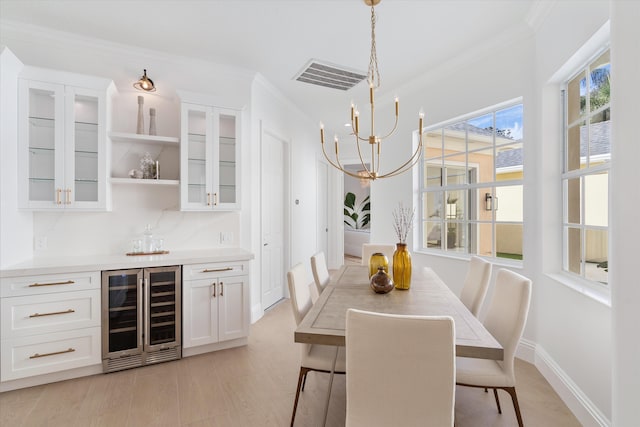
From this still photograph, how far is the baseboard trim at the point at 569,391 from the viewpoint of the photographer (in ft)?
5.80

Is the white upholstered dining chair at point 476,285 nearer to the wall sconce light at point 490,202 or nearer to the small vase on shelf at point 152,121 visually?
the wall sconce light at point 490,202

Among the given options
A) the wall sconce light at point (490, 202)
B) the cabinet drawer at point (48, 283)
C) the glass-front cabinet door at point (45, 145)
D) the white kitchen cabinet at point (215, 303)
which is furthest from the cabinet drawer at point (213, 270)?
the wall sconce light at point (490, 202)

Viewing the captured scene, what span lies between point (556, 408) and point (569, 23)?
2.56m

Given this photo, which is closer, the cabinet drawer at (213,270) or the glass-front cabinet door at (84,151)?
the glass-front cabinet door at (84,151)

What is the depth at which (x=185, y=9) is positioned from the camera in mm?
2389

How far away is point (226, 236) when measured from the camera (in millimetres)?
3365

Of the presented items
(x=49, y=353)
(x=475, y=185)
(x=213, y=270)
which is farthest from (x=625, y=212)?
(x=49, y=353)

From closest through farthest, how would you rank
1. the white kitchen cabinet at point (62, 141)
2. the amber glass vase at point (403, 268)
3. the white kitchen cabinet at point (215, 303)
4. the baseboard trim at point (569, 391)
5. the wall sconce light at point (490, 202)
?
the baseboard trim at point (569, 391)
the amber glass vase at point (403, 268)
the white kitchen cabinet at point (62, 141)
the white kitchen cabinet at point (215, 303)
the wall sconce light at point (490, 202)

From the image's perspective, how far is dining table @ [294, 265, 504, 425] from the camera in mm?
1330

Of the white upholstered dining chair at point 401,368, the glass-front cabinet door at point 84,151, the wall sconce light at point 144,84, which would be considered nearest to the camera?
the white upholstered dining chair at point 401,368

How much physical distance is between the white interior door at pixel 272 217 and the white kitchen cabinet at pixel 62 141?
1667 millimetres

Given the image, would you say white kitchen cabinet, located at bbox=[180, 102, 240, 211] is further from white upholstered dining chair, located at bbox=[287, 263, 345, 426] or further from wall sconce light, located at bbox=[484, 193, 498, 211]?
wall sconce light, located at bbox=[484, 193, 498, 211]

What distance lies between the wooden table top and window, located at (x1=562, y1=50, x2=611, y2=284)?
101 cm

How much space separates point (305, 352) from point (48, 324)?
2.02 metres
